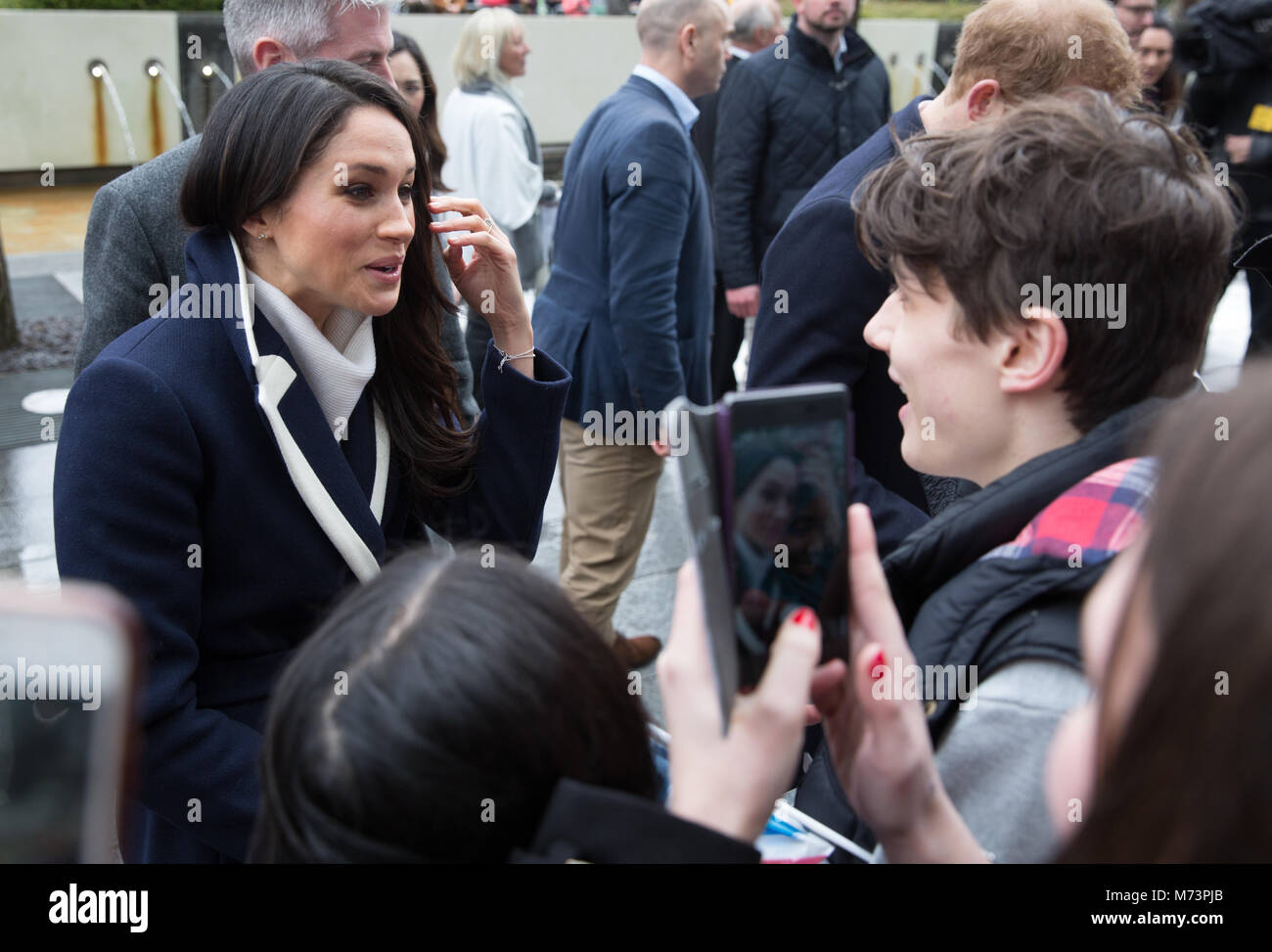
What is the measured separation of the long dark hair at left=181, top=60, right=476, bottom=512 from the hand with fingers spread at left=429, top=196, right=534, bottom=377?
0.07m

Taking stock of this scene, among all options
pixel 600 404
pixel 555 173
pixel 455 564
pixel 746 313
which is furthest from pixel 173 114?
pixel 455 564

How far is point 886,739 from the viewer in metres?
1.14

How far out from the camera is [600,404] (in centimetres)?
388

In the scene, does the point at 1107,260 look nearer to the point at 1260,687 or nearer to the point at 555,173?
the point at 1260,687

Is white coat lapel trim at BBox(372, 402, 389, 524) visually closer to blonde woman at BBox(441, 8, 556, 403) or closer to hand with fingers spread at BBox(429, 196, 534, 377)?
hand with fingers spread at BBox(429, 196, 534, 377)

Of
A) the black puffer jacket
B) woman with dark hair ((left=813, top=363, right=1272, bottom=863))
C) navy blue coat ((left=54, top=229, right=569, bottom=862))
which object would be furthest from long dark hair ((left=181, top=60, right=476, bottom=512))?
the black puffer jacket

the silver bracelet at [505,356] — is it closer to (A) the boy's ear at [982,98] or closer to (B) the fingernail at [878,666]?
(A) the boy's ear at [982,98]

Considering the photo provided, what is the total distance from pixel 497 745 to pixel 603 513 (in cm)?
292

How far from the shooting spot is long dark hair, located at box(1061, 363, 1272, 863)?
2.52 ft

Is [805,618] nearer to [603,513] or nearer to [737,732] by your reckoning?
[737,732]

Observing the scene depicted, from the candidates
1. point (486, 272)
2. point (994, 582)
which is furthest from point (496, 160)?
point (994, 582)

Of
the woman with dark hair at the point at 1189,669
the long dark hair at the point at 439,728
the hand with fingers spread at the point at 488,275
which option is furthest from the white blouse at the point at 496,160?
the woman with dark hair at the point at 1189,669

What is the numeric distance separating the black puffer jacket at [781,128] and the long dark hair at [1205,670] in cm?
450

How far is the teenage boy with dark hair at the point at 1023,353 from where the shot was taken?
1.28 m
